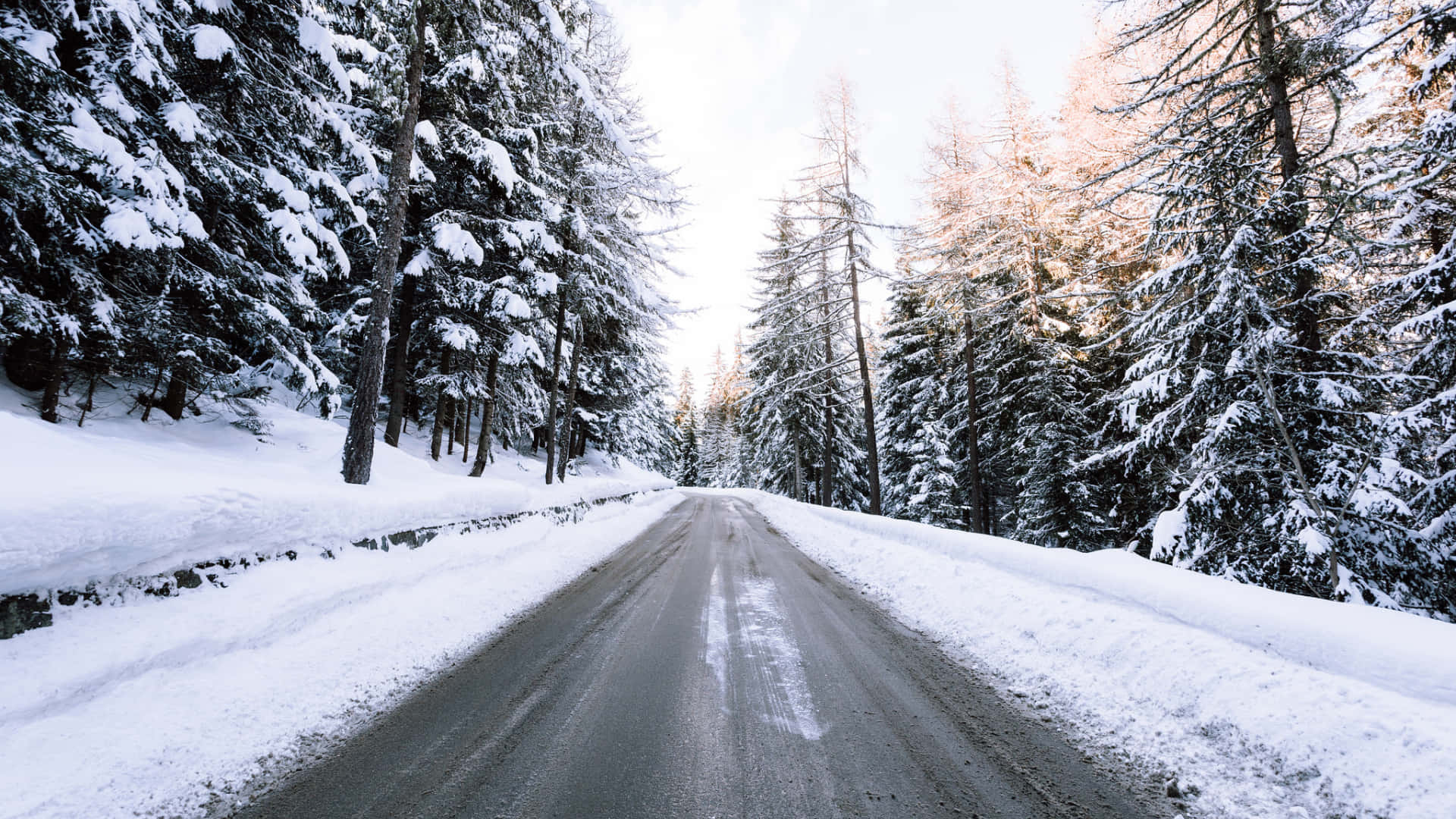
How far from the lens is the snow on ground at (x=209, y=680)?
2.31 m

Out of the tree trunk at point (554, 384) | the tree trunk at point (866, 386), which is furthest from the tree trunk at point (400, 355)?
the tree trunk at point (866, 386)

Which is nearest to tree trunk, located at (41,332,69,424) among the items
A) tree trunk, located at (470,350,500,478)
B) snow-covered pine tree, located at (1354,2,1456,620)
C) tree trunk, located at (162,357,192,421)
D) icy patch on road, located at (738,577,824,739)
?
tree trunk, located at (162,357,192,421)

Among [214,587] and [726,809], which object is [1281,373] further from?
[214,587]

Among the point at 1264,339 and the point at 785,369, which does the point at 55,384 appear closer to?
the point at 1264,339

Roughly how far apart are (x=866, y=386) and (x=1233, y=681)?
44.6 feet

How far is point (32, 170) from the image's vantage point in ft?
16.5

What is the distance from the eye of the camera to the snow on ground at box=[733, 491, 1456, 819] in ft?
7.59

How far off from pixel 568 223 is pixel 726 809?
51.6 feet

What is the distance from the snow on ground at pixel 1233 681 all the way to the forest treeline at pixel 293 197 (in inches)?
344

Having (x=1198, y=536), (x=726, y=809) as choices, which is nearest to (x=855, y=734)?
(x=726, y=809)

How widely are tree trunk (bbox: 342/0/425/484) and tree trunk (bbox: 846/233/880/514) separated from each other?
12109mm

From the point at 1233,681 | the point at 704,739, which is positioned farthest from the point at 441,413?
the point at 1233,681

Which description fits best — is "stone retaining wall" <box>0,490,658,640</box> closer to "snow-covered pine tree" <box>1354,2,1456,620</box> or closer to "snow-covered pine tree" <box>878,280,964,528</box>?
"snow-covered pine tree" <box>1354,2,1456,620</box>

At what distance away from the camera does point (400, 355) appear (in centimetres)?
1245
